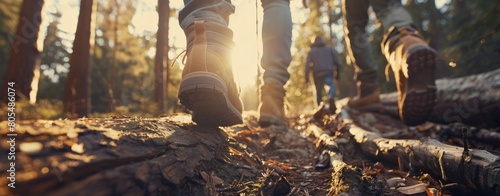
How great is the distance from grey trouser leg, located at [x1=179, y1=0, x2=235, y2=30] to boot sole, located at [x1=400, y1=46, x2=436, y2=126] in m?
A: 1.36

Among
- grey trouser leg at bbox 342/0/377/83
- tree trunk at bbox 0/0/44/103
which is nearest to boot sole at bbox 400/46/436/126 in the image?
grey trouser leg at bbox 342/0/377/83

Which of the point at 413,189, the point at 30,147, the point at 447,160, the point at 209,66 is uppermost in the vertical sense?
the point at 209,66

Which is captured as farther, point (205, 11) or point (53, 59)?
point (53, 59)

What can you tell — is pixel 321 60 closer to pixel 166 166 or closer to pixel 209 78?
pixel 209 78

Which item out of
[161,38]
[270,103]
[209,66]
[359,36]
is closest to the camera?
[209,66]

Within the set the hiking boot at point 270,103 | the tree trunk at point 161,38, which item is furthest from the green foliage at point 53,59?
the hiking boot at point 270,103

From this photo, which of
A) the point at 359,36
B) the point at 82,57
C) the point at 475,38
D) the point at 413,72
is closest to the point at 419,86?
the point at 413,72

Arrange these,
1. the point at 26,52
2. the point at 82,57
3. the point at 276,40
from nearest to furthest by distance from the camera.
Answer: the point at 276,40 → the point at 26,52 → the point at 82,57

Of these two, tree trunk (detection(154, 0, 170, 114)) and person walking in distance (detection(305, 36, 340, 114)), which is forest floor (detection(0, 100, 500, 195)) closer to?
person walking in distance (detection(305, 36, 340, 114))

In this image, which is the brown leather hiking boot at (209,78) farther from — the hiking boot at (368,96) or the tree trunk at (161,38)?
the tree trunk at (161,38)

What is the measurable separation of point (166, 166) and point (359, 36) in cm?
361

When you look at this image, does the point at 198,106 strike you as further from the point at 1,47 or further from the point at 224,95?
the point at 1,47

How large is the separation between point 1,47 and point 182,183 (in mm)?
22321

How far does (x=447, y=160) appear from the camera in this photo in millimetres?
1328
